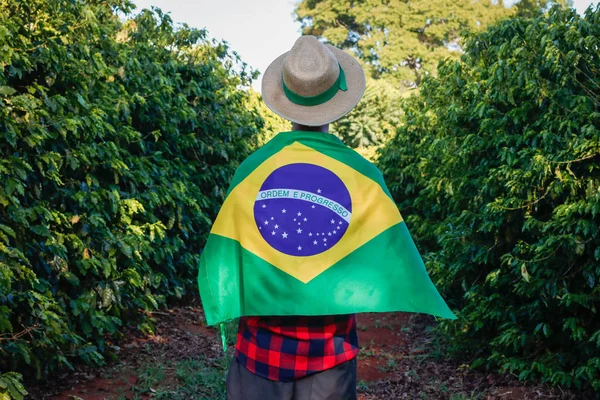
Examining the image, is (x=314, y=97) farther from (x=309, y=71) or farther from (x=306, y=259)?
(x=306, y=259)

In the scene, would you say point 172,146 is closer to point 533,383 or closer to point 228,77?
point 228,77

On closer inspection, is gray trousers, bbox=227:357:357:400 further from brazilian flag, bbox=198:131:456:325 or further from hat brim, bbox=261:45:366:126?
hat brim, bbox=261:45:366:126

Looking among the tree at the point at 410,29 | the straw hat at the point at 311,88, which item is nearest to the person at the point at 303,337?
the straw hat at the point at 311,88

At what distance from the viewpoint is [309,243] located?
2488 millimetres

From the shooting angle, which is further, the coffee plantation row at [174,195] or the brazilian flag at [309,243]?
the coffee plantation row at [174,195]

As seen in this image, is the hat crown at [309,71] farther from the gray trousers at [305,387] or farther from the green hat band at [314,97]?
the gray trousers at [305,387]

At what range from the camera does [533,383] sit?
16.1 ft

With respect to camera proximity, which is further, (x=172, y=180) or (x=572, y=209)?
(x=172, y=180)

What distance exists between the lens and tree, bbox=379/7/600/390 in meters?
4.52

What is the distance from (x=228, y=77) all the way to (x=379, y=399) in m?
6.24

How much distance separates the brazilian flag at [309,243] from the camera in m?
2.49

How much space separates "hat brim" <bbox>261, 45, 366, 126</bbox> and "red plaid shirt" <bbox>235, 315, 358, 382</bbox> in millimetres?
780

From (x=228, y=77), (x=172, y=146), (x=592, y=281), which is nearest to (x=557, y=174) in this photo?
(x=592, y=281)

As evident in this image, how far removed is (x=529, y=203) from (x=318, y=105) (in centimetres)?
280
